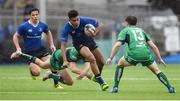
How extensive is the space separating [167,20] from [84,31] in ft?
91.6

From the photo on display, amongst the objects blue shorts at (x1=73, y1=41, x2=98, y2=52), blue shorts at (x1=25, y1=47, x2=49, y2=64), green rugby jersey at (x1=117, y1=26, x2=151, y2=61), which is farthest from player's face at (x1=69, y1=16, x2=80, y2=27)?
blue shorts at (x1=25, y1=47, x2=49, y2=64)

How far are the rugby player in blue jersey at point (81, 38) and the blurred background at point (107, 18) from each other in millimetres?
21012

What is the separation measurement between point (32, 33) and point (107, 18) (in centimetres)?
2549

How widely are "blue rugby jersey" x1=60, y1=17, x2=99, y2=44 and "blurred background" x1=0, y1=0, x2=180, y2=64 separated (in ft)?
69.0

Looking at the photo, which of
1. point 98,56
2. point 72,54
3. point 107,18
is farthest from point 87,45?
point 107,18

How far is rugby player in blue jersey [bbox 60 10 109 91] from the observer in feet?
70.1

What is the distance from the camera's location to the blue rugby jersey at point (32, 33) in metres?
24.2

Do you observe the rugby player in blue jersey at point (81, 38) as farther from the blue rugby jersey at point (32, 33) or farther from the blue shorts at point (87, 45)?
the blue rugby jersey at point (32, 33)

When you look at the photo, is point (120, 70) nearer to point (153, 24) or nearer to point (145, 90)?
point (145, 90)

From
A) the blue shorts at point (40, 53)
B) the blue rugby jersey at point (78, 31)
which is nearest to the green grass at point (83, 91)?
the blue shorts at point (40, 53)

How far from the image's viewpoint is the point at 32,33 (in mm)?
24234

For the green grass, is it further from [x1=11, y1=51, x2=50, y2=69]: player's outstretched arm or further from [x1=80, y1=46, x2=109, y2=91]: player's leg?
[x1=11, y1=51, x2=50, y2=69]: player's outstretched arm

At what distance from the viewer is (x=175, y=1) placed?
2115 inches

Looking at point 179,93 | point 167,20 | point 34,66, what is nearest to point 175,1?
point 167,20
